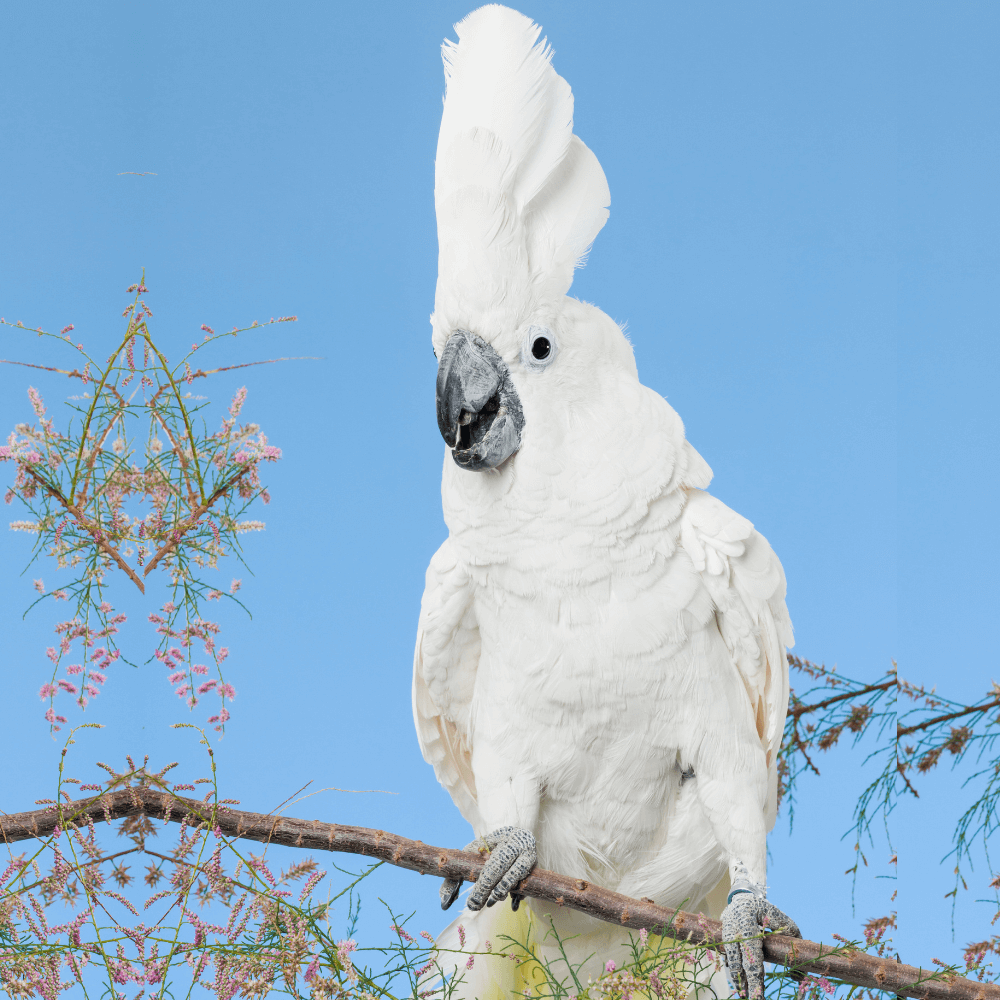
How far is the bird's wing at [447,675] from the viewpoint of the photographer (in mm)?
2262

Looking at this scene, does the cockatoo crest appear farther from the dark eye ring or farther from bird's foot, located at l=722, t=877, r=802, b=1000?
bird's foot, located at l=722, t=877, r=802, b=1000

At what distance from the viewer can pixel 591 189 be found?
2.18 metres

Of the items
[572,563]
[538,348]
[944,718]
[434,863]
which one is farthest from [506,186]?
[944,718]

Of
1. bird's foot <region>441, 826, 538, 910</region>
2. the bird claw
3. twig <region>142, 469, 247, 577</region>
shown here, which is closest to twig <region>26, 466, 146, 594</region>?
twig <region>142, 469, 247, 577</region>

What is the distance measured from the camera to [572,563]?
6.72 feet

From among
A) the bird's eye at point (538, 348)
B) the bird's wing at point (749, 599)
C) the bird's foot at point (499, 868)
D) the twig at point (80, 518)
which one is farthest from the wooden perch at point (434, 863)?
the bird's eye at point (538, 348)

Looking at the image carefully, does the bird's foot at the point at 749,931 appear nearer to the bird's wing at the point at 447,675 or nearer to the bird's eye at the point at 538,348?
the bird's wing at the point at 447,675

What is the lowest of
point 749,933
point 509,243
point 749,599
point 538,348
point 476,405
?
point 749,933

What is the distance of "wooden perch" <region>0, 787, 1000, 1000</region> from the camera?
67.0 inches

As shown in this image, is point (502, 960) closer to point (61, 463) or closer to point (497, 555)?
point (497, 555)

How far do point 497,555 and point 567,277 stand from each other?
0.58 metres

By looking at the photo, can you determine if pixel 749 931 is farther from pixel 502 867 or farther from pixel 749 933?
pixel 502 867

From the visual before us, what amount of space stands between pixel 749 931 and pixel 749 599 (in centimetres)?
64

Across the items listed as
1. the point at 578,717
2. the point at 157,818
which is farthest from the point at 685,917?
the point at 157,818
